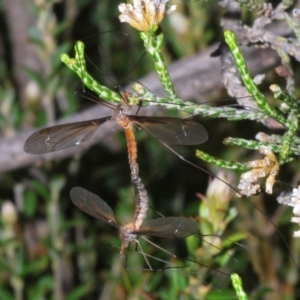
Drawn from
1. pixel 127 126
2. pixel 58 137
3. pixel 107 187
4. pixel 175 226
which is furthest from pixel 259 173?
pixel 107 187

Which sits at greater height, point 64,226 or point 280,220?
point 64,226

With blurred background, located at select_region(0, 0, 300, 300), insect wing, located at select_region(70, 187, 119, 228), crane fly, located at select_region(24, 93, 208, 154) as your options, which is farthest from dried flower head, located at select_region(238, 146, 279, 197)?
blurred background, located at select_region(0, 0, 300, 300)

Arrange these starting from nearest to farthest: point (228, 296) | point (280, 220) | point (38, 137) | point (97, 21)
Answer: point (38, 137) < point (228, 296) < point (280, 220) < point (97, 21)

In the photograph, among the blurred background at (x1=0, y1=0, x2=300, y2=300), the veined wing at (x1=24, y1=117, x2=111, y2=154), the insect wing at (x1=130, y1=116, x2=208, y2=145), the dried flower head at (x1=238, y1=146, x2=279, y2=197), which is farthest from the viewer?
the blurred background at (x1=0, y1=0, x2=300, y2=300)

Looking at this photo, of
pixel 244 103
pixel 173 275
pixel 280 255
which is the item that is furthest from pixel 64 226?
pixel 244 103

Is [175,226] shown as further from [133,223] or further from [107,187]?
[107,187]

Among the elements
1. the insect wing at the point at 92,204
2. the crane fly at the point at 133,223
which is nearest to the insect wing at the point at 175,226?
the crane fly at the point at 133,223

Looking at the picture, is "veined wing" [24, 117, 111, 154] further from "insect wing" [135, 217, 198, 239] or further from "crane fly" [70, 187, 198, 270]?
"insect wing" [135, 217, 198, 239]

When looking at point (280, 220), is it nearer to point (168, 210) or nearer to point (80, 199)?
point (168, 210)
